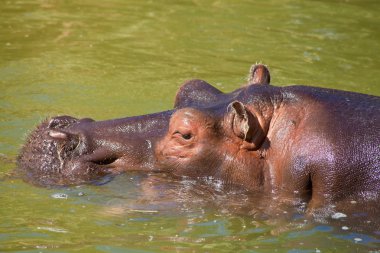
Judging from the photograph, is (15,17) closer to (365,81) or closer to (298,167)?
(365,81)

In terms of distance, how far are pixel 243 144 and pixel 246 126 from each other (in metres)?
0.21

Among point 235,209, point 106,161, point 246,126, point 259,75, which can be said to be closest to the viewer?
point 246,126

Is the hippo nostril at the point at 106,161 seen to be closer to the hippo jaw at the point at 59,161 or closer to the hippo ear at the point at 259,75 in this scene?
the hippo jaw at the point at 59,161

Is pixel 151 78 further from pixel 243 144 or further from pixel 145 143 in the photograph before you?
pixel 243 144

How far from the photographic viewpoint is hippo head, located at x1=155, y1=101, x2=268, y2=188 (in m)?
7.49

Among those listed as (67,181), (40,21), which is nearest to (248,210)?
(67,181)

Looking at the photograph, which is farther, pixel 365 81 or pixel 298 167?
pixel 365 81

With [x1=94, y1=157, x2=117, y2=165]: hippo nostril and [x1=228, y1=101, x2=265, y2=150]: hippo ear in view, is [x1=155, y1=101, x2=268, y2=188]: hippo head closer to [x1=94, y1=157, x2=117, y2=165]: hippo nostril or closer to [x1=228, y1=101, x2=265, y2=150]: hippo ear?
[x1=228, y1=101, x2=265, y2=150]: hippo ear

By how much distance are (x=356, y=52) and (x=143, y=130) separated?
7616 mm

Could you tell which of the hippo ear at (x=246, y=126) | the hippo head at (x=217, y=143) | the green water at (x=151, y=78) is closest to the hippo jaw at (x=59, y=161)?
the green water at (x=151, y=78)

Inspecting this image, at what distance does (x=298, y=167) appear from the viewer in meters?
7.27

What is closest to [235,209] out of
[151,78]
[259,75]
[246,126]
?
[246,126]

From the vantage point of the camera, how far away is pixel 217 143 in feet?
24.8

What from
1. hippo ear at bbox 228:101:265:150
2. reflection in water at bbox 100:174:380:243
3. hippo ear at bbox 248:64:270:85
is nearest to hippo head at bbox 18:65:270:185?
hippo ear at bbox 228:101:265:150
